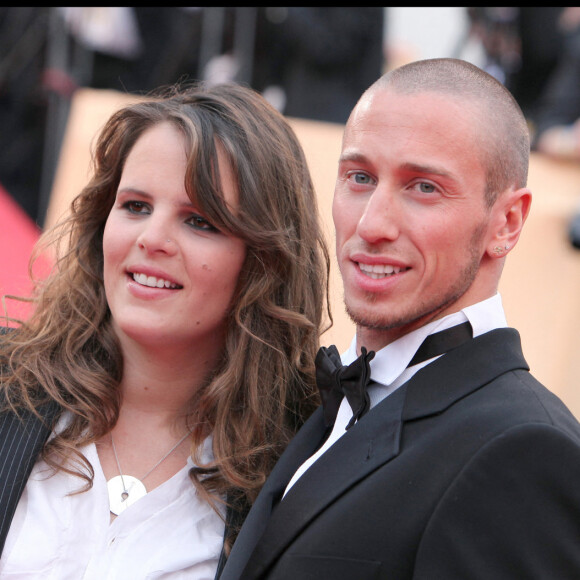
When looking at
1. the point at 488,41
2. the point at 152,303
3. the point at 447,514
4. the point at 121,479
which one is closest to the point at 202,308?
the point at 152,303

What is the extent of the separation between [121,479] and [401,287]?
102 centimetres

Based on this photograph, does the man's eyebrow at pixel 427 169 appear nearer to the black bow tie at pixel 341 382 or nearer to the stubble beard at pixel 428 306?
the stubble beard at pixel 428 306

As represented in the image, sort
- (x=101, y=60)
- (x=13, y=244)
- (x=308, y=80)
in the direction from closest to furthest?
(x=13, y=244) → (x=308, y=80) → (x=101, y=60)

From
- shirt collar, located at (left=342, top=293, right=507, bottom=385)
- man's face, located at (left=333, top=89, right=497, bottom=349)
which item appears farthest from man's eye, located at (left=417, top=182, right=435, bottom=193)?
shirt collar, located at (left=342, top=293, right=507, bottom=385)

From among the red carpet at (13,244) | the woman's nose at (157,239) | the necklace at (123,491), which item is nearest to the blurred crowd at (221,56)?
the red carpet at (13,244)

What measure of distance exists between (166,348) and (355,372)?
2.41 ft

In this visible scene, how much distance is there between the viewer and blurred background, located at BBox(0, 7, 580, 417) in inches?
163

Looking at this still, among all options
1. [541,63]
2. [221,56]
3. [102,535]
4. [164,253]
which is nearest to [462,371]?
[164,253]

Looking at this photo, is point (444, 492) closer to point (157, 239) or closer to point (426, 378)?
point (426, 378)

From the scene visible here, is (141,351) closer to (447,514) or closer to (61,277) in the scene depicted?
(61,277)

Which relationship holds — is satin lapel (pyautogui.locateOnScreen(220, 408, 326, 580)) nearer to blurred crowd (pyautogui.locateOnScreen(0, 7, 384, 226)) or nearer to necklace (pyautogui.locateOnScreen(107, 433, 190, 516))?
necklace (pyautogui.locateOnScreen(107, 433, 190, 516))

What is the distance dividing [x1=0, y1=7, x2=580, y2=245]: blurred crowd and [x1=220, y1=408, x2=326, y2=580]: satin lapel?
2.96m

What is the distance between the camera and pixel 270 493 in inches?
82.7

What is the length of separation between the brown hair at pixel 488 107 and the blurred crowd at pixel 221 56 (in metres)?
2.80
